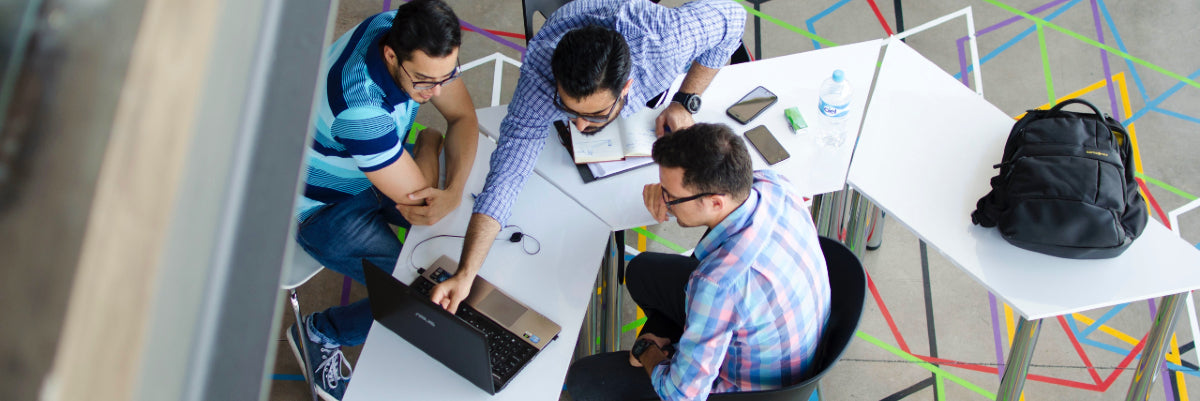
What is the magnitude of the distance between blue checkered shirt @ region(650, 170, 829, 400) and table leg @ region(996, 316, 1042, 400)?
786 mm

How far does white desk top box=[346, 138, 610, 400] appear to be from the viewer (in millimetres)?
2121

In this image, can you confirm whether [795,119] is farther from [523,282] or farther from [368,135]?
[368,135]

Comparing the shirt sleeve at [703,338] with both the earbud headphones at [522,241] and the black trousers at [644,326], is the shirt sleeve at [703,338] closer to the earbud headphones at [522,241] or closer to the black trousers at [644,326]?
the black trousers at [644,326]

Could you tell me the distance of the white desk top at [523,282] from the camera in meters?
2.12

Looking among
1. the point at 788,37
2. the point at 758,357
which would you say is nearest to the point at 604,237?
the point at 758,357

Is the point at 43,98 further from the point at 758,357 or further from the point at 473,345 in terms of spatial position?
the point at 758,357

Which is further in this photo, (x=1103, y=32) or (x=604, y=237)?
(x=1103, y=32)

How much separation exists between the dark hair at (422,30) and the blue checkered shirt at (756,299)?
85 cm

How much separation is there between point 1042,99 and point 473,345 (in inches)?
119

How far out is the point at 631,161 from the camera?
253 cm

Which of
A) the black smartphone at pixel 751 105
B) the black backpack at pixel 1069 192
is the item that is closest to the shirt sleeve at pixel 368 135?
the black smartphone at pixel 751 105

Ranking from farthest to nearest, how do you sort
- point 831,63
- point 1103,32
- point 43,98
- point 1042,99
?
point 1103,32 → point 1042,99 → point 831,63 → point 43,98

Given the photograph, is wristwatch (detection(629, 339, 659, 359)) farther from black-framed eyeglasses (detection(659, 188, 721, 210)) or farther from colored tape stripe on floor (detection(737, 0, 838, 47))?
colored tape stripe on floor (detection(737, 0, 838, 47))

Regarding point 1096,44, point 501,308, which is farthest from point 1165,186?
point 501,308
